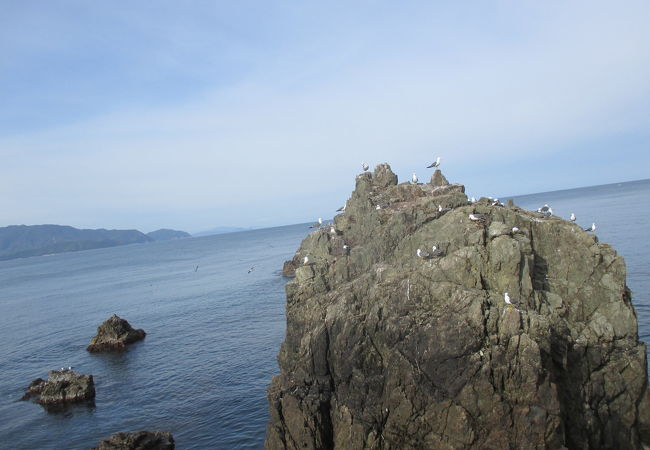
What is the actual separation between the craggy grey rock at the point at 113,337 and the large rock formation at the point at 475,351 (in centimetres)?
3411

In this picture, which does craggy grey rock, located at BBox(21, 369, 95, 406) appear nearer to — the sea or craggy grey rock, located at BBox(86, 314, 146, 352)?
the sea

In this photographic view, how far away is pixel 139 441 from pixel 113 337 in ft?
96.2

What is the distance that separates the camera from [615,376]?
75.3ft

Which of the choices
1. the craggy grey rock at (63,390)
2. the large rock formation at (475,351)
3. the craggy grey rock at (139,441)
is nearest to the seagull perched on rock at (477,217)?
the large rock formation at (475,351)

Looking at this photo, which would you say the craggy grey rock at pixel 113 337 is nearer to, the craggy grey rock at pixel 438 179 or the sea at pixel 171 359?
the sea at pixel 171 359

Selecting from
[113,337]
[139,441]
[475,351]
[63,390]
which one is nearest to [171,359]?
[63,390]

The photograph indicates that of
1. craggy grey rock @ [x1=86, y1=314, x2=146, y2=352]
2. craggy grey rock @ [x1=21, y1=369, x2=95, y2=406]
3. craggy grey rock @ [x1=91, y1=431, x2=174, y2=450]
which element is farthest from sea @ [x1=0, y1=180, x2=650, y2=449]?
craggy grey rock @ [x1=86, y1=314, x2=146, y2=352]

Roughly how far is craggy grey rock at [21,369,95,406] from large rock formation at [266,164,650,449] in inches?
838

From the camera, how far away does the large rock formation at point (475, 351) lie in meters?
21.2

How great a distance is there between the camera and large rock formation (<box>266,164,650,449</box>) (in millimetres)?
21156

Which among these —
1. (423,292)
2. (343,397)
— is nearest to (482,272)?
(423,292)

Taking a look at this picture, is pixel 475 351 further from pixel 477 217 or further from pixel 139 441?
pixel 139 441

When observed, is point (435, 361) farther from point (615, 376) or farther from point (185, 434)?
point (185, 434)

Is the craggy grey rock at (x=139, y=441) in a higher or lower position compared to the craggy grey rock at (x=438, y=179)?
lower
